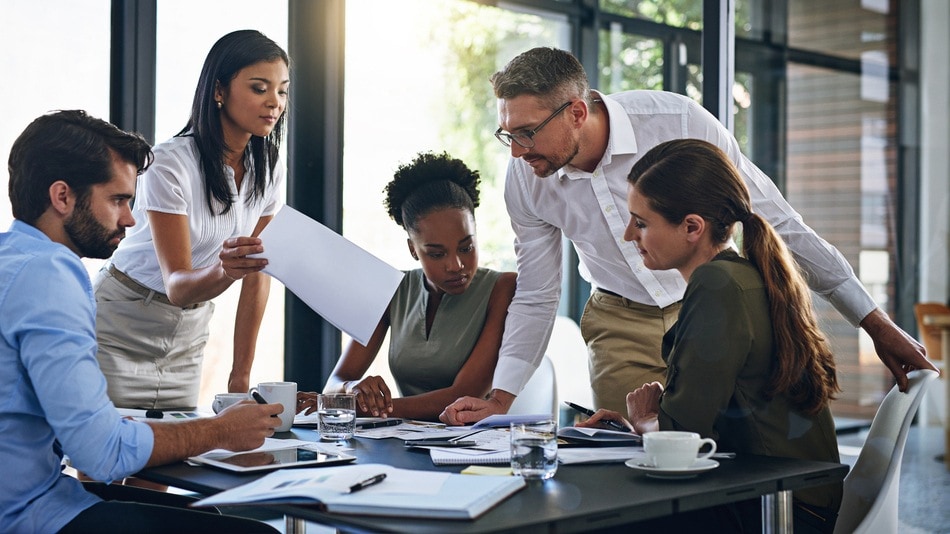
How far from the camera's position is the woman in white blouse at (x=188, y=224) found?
2.57m

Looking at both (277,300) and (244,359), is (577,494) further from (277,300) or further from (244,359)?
(277,300)

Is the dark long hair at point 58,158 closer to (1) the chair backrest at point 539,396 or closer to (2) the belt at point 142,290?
(2) the belt at point 142,290

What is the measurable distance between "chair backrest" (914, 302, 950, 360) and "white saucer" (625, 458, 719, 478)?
6.80 feet

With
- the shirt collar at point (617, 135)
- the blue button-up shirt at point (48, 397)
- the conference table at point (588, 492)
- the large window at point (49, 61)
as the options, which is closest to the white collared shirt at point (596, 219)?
the shirt collar at point (617, 135)

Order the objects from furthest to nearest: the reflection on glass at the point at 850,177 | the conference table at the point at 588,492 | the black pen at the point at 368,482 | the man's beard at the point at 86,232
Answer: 1. the reflection on glass at the point at 850,177
2. the man's beard at the point at 86,232
3. the black pen at the point at 368,482
4. the conference table at the point at 588,492

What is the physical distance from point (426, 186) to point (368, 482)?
62.3 inches

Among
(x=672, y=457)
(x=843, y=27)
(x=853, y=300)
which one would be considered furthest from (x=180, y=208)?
(x=843, y=27)

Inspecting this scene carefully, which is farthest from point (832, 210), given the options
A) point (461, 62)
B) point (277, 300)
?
point (277, 300)

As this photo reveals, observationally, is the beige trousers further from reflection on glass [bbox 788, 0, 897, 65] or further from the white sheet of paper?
reflection on glass [bbox 788, 0, 897, 65]

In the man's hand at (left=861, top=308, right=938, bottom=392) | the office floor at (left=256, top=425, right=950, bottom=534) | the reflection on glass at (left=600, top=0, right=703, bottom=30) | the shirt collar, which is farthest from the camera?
the reflection on glass at (left=600, top=0, right=703, bottom=30)

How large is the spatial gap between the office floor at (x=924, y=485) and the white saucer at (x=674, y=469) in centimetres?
196

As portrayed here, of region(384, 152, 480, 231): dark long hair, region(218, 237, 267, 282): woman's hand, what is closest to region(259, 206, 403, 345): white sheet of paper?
region(218, 237, 267, 282): woman's hand

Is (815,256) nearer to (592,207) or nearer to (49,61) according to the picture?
(592,207)

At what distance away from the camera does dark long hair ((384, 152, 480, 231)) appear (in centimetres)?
282
